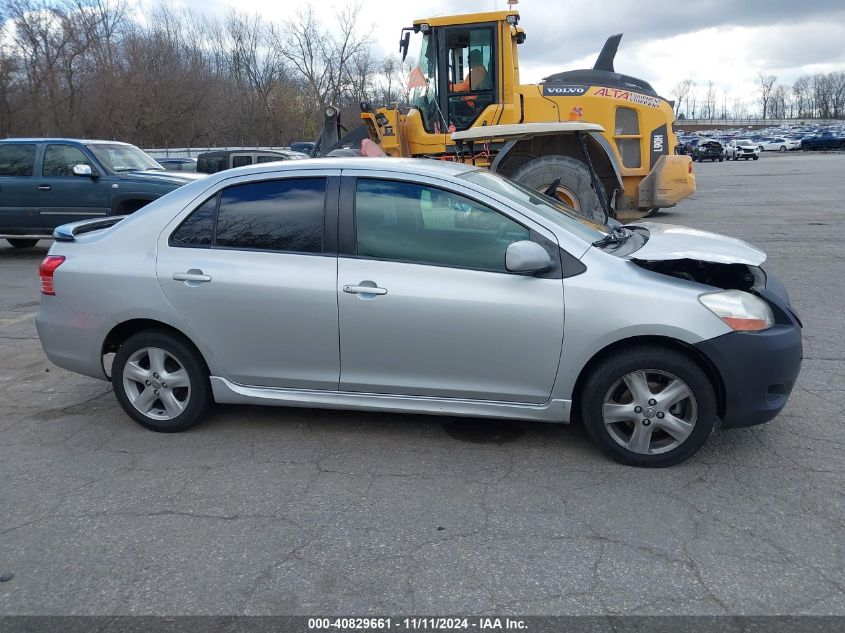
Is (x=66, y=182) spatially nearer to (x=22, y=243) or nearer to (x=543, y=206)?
(x=22, y=243)

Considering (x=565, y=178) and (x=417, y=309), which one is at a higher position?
(x=565, y=178)

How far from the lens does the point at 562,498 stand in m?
3.53

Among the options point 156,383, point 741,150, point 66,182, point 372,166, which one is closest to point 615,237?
point 372,166

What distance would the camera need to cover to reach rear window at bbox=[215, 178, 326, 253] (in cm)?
419

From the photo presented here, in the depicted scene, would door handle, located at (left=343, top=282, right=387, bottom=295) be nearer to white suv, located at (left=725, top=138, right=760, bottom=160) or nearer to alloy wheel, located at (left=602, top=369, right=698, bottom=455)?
alloy wheel, located at (left=602, top=369, right=698, bottom=455)

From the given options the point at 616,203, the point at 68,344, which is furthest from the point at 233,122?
the point at 68,344

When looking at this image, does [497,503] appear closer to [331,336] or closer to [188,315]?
[331,336]

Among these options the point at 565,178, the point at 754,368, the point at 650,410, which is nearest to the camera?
the point at 754,368

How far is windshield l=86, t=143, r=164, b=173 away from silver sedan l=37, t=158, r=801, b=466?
720cm

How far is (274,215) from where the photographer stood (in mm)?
4270

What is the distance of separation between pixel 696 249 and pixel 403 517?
7.52ft

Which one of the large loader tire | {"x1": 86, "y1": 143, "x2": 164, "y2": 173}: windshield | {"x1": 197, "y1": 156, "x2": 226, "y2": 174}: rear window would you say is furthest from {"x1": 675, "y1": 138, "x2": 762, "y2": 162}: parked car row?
{"x1": 86, "y1": 143, "x2": 164, "y2": 173}: windshield

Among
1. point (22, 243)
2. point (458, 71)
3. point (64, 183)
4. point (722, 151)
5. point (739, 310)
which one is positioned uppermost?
point (722, 151)

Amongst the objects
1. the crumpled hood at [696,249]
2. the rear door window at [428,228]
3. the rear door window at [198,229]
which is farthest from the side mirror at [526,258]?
the rear door window at [198,229]
